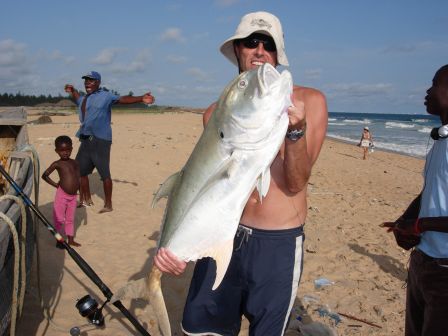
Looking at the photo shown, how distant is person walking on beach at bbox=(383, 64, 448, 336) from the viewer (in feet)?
8.75

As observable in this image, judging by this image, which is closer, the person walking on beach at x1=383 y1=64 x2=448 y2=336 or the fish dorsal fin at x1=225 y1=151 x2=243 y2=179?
the fish dorsal fin at x1=225 y1=151 x2=243 y2=179

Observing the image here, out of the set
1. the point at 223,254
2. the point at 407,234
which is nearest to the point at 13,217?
the point at 223,254

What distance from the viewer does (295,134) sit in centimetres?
209

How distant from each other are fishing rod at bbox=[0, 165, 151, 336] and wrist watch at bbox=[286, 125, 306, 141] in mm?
1854

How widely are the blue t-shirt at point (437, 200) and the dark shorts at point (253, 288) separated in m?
0.92

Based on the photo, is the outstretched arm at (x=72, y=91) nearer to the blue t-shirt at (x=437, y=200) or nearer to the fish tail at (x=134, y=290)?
the fish tail at (x=134, y=290)

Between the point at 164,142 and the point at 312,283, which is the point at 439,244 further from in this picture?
the point at 164,142

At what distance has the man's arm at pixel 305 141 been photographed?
2154 millimetres

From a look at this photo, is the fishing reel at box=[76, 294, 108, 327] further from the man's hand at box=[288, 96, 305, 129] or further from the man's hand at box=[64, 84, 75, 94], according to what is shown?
the man's hand at box=[64, 84, 75, 94]

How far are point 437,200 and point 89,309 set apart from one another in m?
2.86

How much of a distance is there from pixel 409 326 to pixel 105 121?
586 centimetres

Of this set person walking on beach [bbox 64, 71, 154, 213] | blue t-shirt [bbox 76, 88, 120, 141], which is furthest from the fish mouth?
blue t-shirt [bbox 76, 88, 120, 141]

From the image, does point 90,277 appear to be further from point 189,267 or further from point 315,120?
point 189,267

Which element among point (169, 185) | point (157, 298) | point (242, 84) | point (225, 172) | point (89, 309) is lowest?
point (89, 309)
